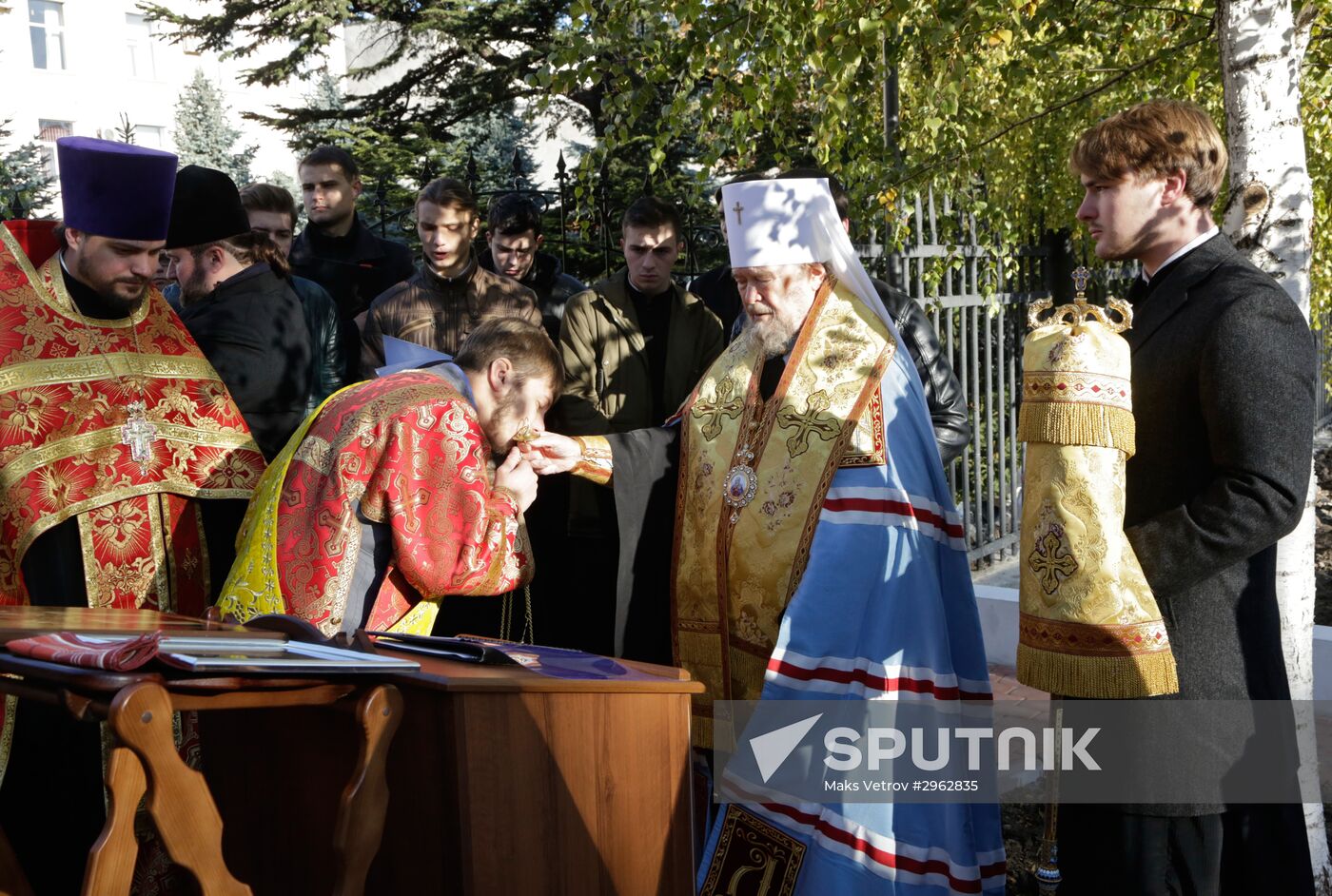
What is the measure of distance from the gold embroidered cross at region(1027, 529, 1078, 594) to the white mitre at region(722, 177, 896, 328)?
1174 mm

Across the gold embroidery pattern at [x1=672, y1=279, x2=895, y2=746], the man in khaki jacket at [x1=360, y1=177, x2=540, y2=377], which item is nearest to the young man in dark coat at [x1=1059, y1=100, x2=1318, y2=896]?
the gold embroidery pattern at [x1=672, y1=279, x2=895, y2=746]

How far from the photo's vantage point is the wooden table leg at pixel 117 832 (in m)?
1.82

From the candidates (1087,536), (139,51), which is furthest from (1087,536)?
(139,51)

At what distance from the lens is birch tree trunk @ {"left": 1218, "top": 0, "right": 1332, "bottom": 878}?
362cm

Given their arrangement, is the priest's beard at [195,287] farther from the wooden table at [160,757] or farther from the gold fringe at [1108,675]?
the gold fringe at [1108,675]

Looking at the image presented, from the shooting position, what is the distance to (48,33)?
31.6 meters

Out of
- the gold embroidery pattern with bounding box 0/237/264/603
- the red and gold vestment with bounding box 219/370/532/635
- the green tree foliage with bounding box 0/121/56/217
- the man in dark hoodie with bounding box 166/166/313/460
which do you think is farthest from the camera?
the green tree foliage with bounding box 0/121/56/217

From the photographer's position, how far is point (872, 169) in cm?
498

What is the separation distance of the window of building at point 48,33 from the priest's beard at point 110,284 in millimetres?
32029

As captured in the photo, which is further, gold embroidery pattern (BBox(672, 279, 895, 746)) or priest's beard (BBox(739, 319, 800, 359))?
priest's beard (BBox(739, 319, 800, 359))

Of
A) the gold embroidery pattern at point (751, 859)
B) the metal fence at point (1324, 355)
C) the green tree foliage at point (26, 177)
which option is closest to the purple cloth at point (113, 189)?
the gold embroidery pattern at point (751, 859)

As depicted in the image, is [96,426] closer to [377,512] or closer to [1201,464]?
[377,512]

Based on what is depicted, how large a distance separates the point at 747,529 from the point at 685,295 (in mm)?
2066

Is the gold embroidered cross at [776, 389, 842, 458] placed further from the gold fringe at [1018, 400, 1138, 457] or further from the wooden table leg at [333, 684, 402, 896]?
the wooden table leg at [333, 684, 402, 896]
